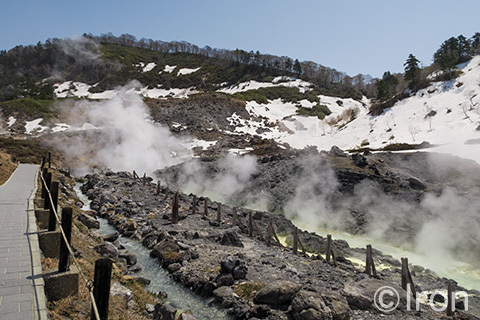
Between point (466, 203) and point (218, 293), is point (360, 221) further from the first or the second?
point (218, 293)

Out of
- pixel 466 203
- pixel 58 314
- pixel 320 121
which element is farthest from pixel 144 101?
pixel 58 314

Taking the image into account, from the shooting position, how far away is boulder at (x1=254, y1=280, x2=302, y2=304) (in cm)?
949

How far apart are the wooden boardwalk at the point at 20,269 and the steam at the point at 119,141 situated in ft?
109

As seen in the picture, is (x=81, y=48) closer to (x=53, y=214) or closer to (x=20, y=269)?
(x=53, y=214)

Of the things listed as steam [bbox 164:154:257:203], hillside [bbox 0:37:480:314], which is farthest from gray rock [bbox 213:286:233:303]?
steam [bbox 164:154:257:203]

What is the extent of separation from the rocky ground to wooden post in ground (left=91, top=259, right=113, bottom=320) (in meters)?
6.06

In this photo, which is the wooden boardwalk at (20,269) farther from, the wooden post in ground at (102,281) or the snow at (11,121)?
the snow at (11,121)

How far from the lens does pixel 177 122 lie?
62469 mm

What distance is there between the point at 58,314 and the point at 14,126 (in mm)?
59347

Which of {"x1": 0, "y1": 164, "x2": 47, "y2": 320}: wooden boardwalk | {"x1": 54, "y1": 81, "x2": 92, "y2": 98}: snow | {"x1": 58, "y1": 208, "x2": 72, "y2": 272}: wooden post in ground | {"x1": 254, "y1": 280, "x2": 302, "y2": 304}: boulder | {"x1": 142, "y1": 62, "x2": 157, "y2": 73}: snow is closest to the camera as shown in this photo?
{"x1": 0, "y1": 164, "x2": 47, "y2": 320}: wooden boardwalk

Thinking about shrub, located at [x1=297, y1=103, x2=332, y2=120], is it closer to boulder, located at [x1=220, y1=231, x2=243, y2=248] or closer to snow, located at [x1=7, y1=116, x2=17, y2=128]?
snow, located at [x1=7, y1=116, x2=17, y2=128]

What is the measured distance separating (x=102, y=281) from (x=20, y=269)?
279cm

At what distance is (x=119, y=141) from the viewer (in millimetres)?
47719

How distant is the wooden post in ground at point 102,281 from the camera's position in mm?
4035
